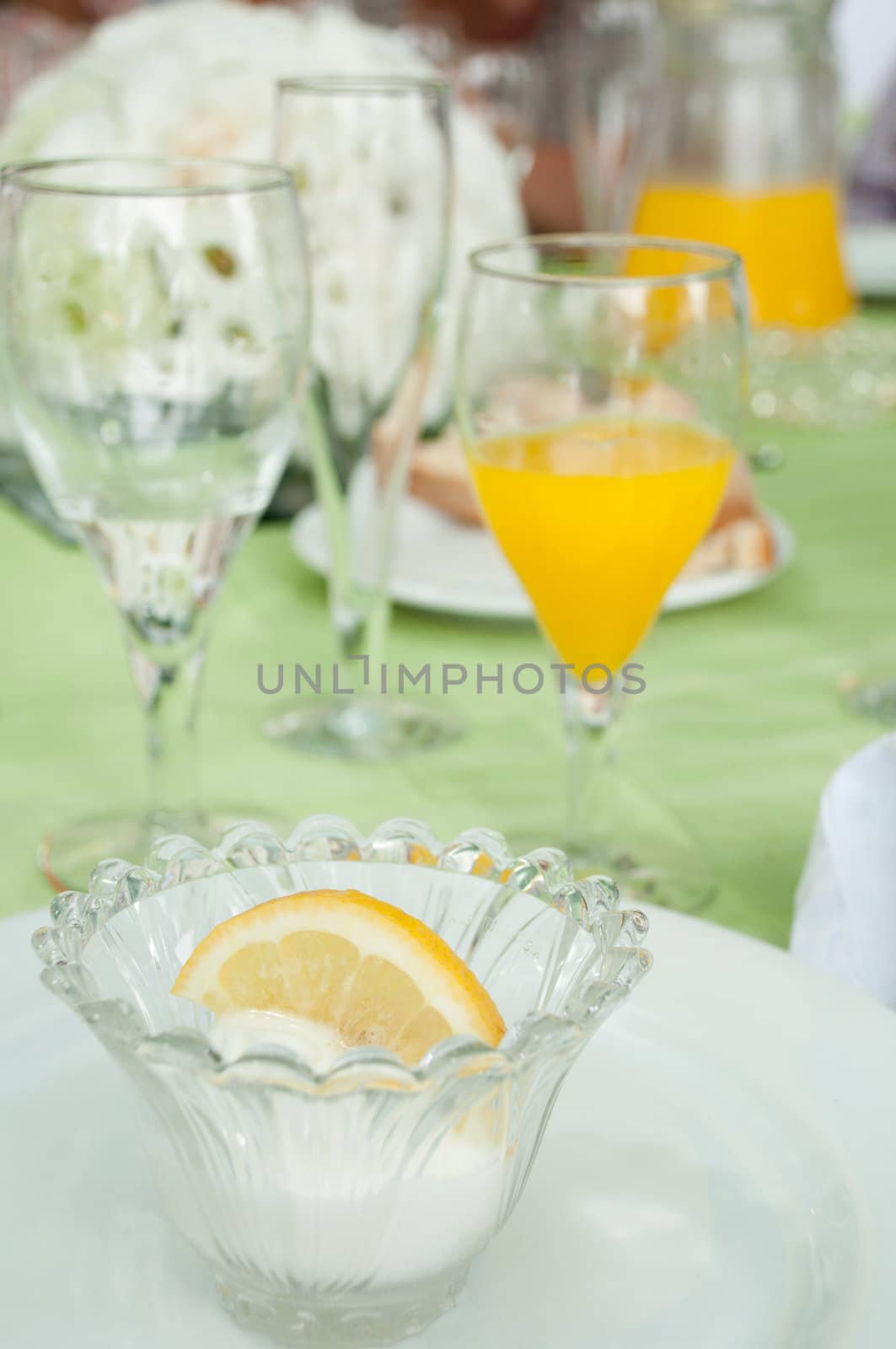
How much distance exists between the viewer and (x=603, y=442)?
2.05 feet

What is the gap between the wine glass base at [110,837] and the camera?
1.96ft

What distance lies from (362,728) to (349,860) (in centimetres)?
29

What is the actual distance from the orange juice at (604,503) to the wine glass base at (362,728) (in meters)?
0.12

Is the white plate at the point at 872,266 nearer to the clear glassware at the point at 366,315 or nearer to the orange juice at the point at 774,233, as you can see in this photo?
the orange juice at the point at 774,233

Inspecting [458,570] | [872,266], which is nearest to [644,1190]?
[458,570]

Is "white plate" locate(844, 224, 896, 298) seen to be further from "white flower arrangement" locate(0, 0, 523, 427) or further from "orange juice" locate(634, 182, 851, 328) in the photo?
"white flower arrangement" locate(0, 0, 523, 427)

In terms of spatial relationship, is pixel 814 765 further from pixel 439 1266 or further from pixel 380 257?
pixel 439 1266

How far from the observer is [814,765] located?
0.70 meters

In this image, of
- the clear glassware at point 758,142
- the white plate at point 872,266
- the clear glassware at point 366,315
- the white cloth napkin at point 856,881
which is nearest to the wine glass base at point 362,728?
the clear glassware at point 366,315

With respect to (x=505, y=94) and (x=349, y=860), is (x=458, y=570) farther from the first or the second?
(x=505, y=94)

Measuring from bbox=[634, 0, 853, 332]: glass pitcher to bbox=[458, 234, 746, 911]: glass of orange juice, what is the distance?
67 cm

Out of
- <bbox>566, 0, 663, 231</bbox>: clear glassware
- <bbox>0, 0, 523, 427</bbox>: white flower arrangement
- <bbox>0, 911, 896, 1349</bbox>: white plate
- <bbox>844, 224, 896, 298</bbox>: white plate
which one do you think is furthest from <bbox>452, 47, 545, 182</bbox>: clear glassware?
<bbox>0, 911, 896, 1349</bbox>: white plate

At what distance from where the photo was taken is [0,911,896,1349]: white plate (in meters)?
0.35

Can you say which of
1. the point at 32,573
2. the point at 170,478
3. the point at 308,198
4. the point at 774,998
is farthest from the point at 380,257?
the point at 774,998
